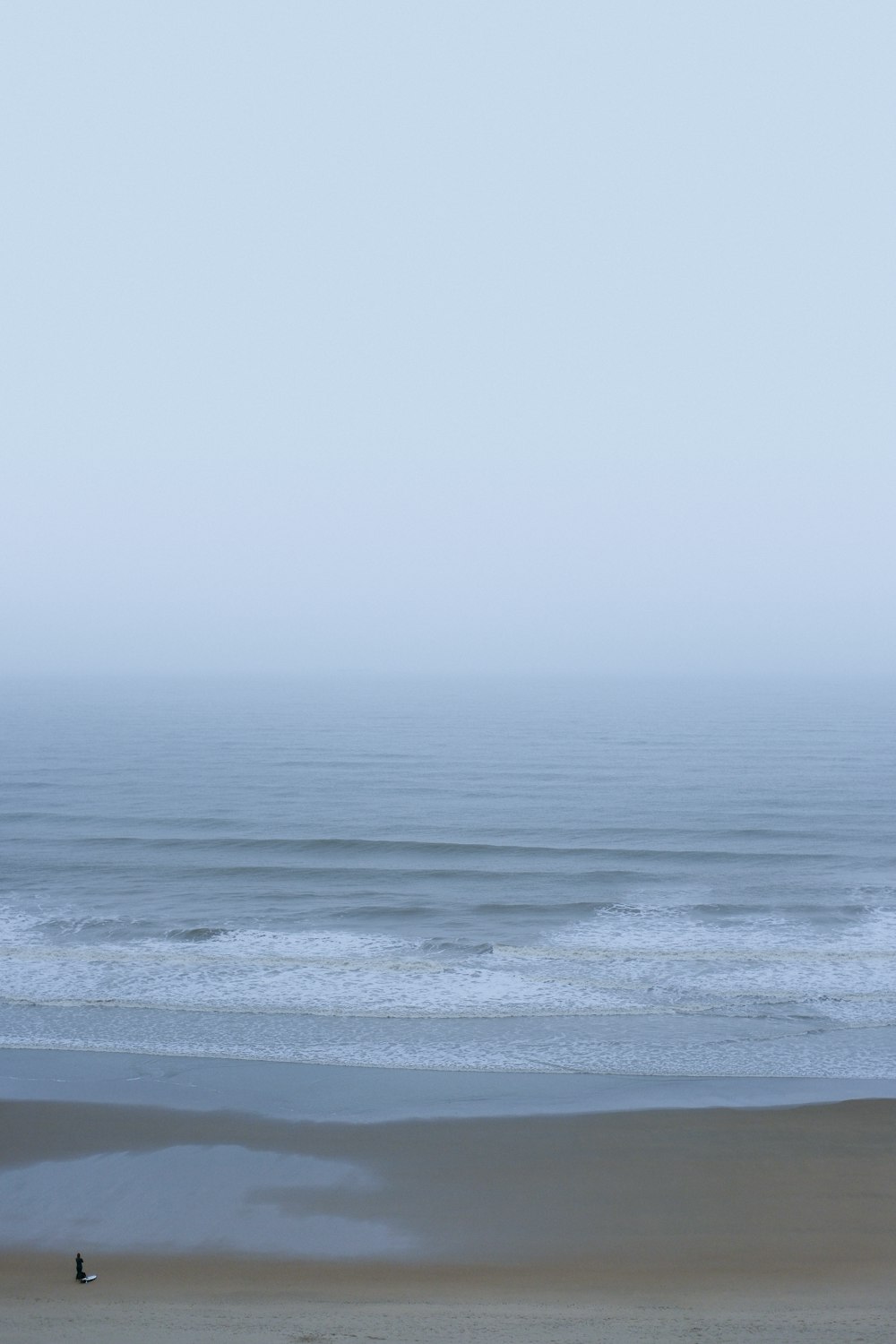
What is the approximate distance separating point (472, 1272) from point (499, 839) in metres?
23.1

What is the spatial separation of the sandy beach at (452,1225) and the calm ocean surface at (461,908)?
2516 millimetres

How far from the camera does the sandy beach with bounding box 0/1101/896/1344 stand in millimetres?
9672

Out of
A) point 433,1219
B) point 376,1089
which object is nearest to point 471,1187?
point 433,1219

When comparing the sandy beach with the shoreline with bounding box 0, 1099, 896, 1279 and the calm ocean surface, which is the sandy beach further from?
the calm ocean surface

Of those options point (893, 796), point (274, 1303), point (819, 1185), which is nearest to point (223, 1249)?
point (274, 1303)

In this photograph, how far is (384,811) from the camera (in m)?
39.0

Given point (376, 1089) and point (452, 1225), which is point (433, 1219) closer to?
point (452, 1225)

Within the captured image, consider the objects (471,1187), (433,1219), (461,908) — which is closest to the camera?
(433,1219)

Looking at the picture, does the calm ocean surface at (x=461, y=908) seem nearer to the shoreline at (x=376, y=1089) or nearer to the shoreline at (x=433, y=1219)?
the shoreline at (x=376, y=1089)

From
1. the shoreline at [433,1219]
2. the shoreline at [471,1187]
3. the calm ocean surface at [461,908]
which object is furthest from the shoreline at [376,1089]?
the calm ocean surface at [461,908]

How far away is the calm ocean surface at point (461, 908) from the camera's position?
17.5m

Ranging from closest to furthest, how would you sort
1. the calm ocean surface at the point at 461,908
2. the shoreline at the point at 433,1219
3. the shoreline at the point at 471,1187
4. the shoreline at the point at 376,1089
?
the shoreline at the point at 433,1219
the shoreline at the point at 471,1187
the shoreline at the point at 376,1089
the calm ocean surface at the point at 461,908

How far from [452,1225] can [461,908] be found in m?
14.1

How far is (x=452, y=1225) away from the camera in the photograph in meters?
11.6
